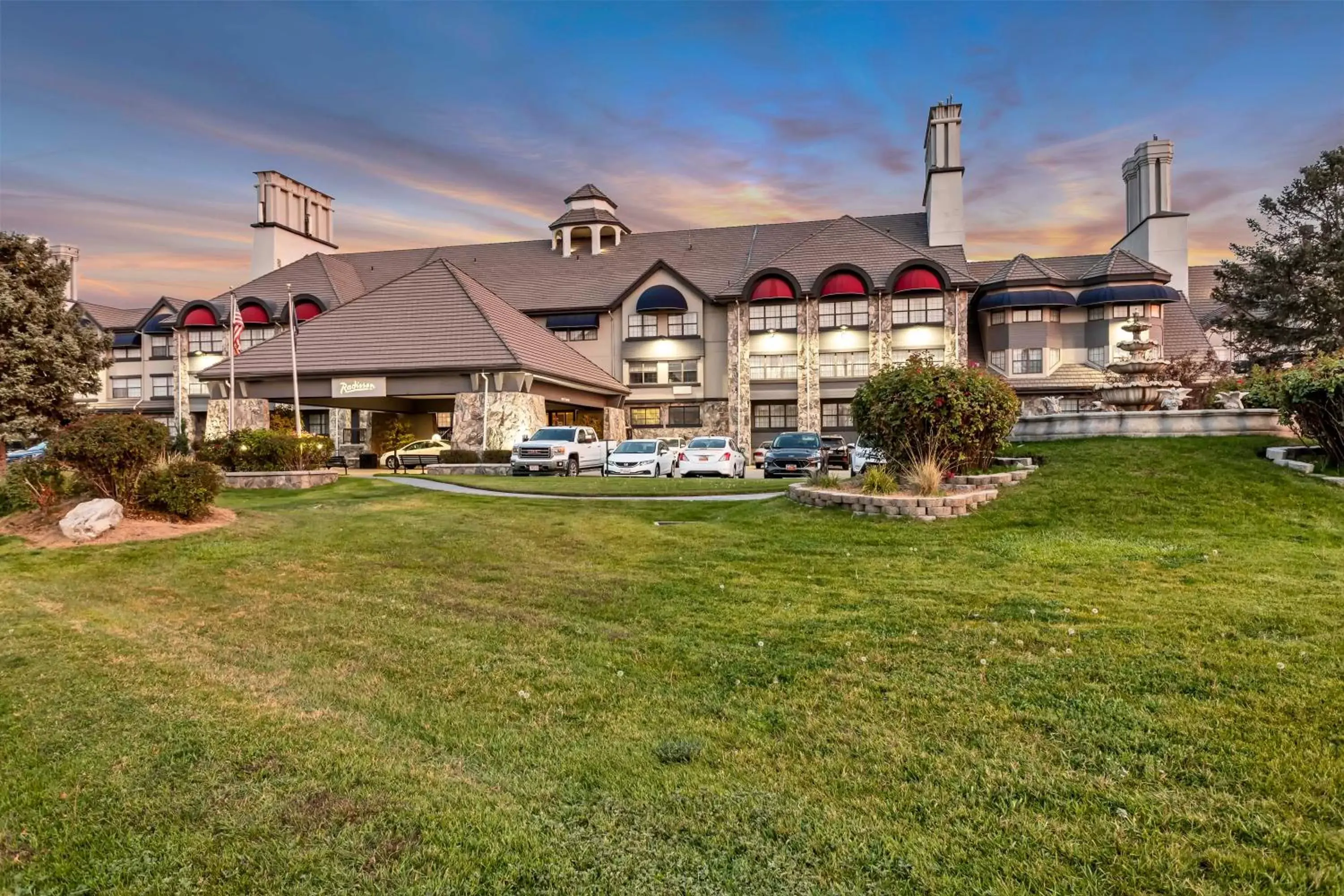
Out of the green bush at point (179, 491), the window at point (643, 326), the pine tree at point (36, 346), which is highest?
the window at point (643, 326)

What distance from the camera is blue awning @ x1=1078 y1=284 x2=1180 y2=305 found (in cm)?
3909

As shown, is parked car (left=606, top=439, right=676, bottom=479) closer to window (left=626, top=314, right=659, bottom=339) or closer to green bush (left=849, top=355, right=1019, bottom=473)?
green bush (left=849, top=355, right=1019, bottom=473)

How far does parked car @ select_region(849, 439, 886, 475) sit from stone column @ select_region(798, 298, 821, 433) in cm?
935

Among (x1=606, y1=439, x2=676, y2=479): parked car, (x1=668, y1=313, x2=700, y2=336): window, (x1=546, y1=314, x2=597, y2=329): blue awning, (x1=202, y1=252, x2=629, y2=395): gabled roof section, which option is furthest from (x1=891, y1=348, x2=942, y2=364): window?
(x1=606, y1=439, x2=676, y2=479): parked car

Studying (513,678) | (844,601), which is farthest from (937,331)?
(513,678)

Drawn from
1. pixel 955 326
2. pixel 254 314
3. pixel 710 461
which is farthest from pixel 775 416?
pixel 254 314

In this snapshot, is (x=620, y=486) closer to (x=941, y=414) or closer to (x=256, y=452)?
(x=941, y=414)

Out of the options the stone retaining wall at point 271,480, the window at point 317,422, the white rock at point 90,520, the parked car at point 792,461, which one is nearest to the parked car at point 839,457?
the parked car at point 792,461

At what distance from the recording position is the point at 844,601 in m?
6.96

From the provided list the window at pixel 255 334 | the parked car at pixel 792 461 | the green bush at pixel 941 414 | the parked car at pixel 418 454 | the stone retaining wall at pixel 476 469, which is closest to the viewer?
the green bush at pixel 941 414

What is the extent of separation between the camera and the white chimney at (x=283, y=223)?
50438mm

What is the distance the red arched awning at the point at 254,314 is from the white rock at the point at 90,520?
38.4m

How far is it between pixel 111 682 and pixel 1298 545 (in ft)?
40.3

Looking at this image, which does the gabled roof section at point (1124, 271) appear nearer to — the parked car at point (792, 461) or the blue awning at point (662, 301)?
the blue awning at point (662, 301)
